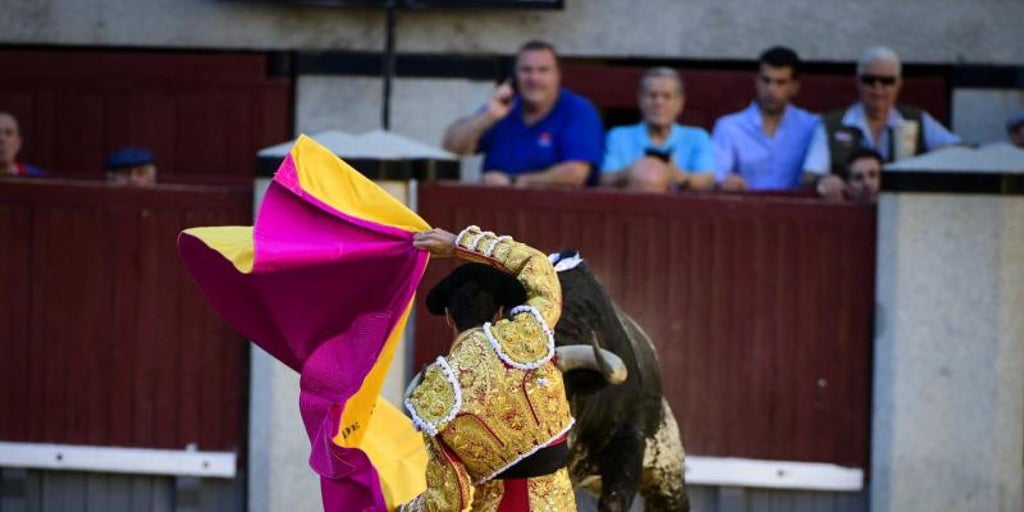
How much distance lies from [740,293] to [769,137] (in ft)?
2.72

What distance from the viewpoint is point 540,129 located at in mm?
9367

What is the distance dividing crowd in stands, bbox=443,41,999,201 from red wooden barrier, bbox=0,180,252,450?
103 cm

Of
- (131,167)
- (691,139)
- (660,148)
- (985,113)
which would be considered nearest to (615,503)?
(660,148)

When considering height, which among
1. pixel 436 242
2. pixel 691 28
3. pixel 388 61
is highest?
pixel 691 28

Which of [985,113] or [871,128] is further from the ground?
[985,113]

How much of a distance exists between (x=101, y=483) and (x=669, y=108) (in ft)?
8.47

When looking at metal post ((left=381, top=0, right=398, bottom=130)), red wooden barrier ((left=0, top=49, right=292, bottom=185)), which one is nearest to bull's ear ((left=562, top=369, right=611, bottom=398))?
metal post ((left=381, top=0, right=398, bottom=130))

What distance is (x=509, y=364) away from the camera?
19.4 ft

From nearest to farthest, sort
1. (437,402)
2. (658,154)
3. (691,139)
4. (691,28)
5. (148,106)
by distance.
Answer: (437,402) → (658,154) → (691,139) → (691,28) → (148,106)

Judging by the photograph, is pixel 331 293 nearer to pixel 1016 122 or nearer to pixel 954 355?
pixel 954 355

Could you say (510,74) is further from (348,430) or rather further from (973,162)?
(348,430)

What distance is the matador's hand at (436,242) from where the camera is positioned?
6.02 m

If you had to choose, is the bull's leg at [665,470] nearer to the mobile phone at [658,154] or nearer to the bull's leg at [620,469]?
the bull's leg at [620,469]

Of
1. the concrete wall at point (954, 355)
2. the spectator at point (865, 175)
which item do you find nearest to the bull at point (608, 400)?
the concrete wall at point (954, 355)
